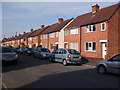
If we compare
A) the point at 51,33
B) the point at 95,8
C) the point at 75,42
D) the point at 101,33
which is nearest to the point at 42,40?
the point at 51,33

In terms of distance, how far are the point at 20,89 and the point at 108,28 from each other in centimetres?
1555

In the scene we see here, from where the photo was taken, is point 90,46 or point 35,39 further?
point 35,39

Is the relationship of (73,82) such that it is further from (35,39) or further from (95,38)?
(35,39)

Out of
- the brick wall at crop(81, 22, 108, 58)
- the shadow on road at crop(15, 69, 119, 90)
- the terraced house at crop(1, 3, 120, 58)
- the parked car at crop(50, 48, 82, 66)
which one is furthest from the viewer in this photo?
the brick wall at crop(81, 22, 108, 58)

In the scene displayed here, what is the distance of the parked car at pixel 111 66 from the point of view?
9.25 metres

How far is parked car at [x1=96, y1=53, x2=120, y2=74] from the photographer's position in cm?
925

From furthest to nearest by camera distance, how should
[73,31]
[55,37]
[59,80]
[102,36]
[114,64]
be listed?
[55,37], [73,31], [102,36], [114,64], [59,80]

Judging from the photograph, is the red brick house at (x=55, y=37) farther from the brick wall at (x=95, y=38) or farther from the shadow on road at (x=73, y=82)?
the shadow on road at (x=73, y=82)

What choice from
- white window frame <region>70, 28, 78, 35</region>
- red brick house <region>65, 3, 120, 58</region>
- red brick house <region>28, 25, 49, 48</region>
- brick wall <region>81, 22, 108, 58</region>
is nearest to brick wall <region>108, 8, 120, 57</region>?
red brick house <region>65, 3, 120, 58</region>

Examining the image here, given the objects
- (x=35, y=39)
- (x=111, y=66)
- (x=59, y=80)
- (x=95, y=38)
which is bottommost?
(x=59, y=80)

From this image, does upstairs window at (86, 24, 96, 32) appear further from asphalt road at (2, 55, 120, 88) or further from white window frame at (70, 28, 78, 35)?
asphalt road at (2, 55, 120, 88)

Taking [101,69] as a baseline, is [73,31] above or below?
above

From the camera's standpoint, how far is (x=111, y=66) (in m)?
9.57

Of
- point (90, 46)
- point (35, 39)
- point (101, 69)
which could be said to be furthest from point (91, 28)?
point (35, 39)
